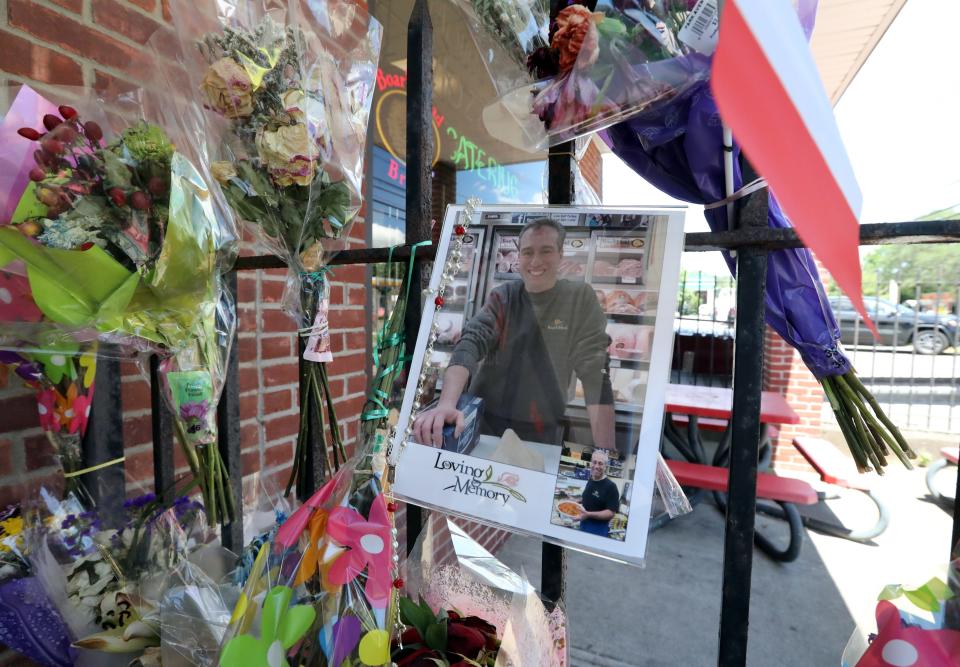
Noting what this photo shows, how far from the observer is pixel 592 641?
247 cm

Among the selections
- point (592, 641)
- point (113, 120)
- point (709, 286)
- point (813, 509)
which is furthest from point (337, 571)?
point (709, 286)

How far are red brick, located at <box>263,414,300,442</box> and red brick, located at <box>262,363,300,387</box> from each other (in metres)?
0.13

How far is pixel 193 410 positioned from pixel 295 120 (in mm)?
525

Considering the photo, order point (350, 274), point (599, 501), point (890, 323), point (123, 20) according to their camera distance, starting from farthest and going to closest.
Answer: point (890, 323)
point (350, 274)
point (123, 20)
point (599, 501)

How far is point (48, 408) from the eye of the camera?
1132 mm

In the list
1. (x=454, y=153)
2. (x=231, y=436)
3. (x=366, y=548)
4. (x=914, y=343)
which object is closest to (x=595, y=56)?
(x=366, y=548)

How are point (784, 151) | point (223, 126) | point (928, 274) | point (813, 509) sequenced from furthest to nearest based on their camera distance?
point (928, 274) < point (813, 509) < point (223, 126) < point (784, 151)

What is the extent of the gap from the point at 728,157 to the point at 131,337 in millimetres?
999

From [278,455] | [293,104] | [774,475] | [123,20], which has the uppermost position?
[123,20]

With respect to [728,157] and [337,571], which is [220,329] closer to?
[337,571]

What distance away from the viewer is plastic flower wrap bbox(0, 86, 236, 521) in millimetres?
799

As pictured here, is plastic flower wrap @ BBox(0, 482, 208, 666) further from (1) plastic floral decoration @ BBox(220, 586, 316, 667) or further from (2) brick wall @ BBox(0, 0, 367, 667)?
(1) plastic floral decoration @ BBox(220, 586, 316, 667)

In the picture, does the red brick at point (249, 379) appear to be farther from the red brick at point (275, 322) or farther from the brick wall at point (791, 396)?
the brick wall at point (791, 396)

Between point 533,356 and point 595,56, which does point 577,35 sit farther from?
point 533,356
